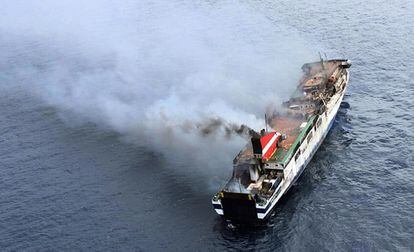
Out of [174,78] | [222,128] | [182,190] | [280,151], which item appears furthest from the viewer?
[174,78]

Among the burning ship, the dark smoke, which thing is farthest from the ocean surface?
the dark smoke

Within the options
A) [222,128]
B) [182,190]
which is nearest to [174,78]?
[222,128]

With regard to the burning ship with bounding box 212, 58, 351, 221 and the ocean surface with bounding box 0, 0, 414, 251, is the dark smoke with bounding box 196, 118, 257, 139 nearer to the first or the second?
the burning ship with bounding box 212, 58, 351, 221

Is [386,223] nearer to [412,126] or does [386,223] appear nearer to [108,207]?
[412,126]

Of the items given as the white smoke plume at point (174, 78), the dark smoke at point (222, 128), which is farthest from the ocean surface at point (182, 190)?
the dark smoke at point (222, 128)

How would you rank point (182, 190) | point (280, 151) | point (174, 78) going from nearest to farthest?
1. point (280, 151)
2. point (182, 190)
3. point (174, 78)

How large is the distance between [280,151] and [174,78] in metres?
63.6

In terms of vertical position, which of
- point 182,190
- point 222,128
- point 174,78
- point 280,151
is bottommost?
point 174,78

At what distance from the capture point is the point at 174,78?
159 metres

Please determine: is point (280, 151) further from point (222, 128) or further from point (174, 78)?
point (174, 78)

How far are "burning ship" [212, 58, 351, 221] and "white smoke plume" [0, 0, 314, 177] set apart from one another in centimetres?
778

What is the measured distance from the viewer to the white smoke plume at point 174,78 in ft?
397

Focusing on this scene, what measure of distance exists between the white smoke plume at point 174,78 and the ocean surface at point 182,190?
Answer: 6.19 meters

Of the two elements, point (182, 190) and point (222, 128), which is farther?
point (222, 128)
